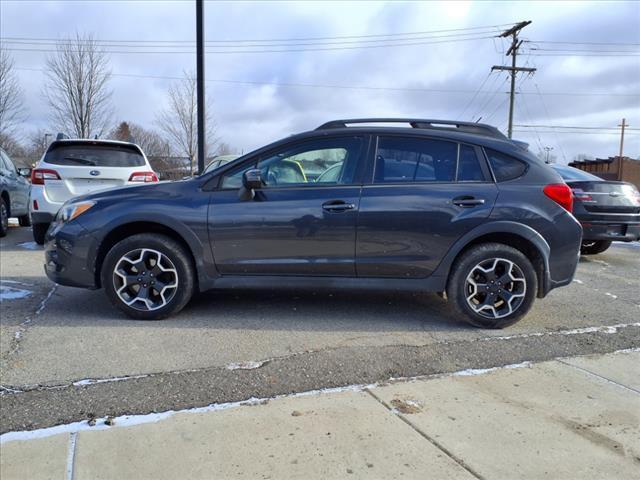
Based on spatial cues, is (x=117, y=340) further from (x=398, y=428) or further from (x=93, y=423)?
(x=398, y=428)

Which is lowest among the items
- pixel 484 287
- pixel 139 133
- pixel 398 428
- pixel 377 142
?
pixel 398 428

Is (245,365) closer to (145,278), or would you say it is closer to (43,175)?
(145,278)

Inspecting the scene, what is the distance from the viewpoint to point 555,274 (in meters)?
4.38

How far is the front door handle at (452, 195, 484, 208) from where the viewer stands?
4.25 metres

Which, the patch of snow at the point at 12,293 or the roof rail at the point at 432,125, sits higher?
the roof rail at the point at 432,125

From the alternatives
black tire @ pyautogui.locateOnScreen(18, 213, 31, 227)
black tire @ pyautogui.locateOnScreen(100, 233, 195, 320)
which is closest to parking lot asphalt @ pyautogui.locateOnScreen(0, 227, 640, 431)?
black tire @ pyautogui.locateOnScreen(100, 233, 195, 320)

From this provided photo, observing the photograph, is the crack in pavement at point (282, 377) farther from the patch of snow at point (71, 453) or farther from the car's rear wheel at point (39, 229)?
the car's rear wheel at point (39, 229)

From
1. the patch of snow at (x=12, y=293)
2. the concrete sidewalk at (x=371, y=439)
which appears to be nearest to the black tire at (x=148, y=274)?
the patch of snow at (x=12, y=293)

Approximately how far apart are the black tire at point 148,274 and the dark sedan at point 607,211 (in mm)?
5574

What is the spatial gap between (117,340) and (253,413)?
1604mm

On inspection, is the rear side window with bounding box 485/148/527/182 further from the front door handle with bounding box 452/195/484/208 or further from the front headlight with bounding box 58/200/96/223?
the front headlight with bounding box 58/200/96/223

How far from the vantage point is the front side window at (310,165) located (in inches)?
172

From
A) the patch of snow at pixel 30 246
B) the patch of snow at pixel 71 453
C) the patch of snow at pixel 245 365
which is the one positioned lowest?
the patch of snow at pixel 71 453

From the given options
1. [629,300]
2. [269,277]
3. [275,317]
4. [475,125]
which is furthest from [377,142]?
[629,300]
